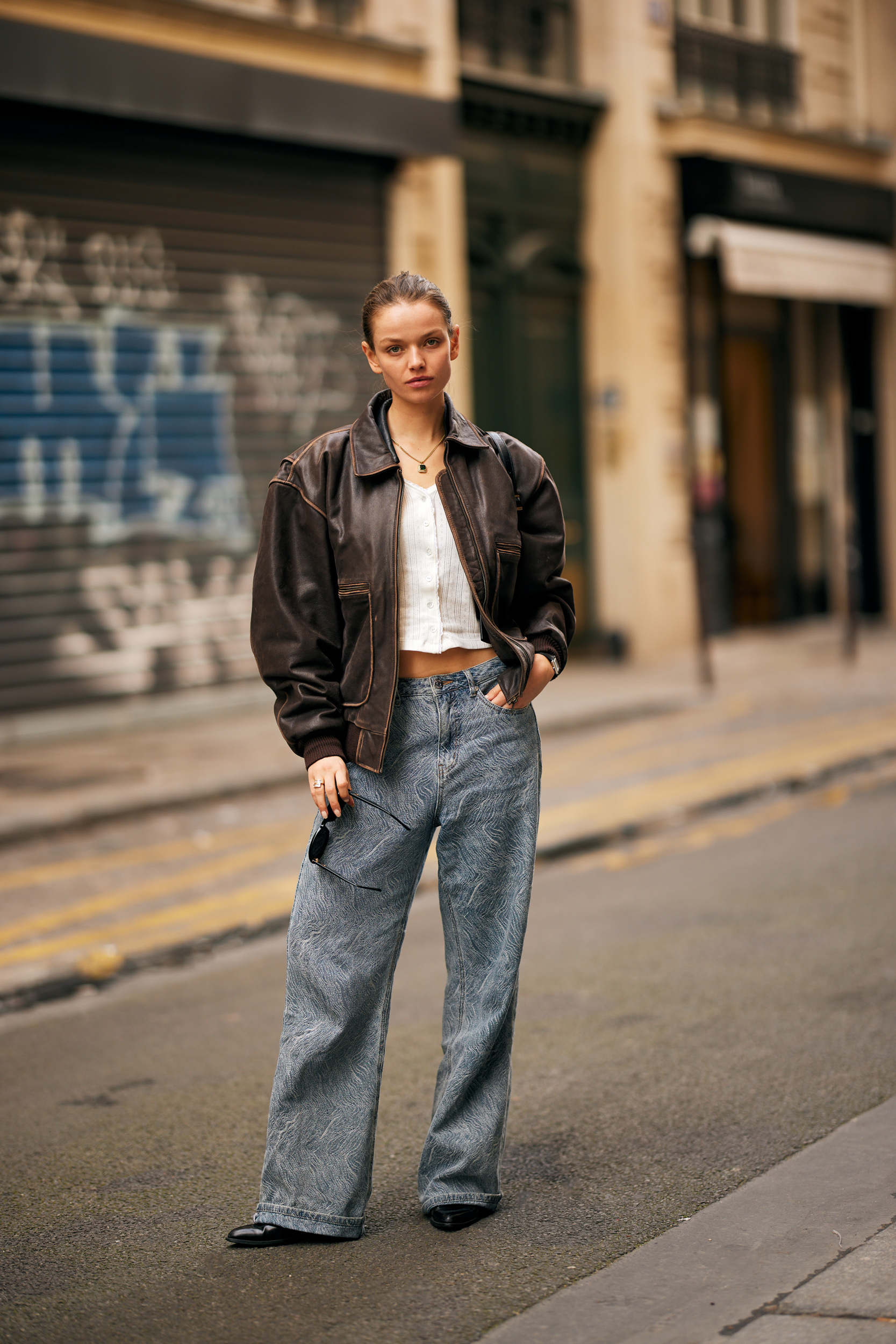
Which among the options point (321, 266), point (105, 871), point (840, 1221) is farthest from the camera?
point (321, 266)

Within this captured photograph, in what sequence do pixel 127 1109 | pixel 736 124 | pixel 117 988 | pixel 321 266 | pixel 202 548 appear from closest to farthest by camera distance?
1. pixel 127 1109
2. pixel 117 988
3. pixel 202 548
4. pixel 321 266
5. pixel 736 124

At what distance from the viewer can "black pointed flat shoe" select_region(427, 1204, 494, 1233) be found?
3.52 metres

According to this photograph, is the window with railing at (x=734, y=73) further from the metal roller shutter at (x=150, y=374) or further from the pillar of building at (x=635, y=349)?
the metal roller shutter at (x=150, y=374)

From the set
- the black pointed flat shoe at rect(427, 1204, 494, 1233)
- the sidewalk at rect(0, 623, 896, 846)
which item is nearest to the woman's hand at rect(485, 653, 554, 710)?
the black pointed flat shoe at rect(427, 1204, 494, 1233)

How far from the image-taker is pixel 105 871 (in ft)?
25.6

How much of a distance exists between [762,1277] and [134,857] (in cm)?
543

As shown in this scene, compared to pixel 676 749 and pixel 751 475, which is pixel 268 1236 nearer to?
pixel 676 749

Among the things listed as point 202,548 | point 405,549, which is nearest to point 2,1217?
point 405,549

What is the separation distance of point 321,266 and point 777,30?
7.60 meters

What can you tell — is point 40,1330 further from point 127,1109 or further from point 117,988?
point 117,988

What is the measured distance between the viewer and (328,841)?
3424 millimetres

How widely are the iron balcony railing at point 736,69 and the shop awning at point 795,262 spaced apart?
1492 millimetres

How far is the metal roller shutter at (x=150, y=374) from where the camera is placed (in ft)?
36.8

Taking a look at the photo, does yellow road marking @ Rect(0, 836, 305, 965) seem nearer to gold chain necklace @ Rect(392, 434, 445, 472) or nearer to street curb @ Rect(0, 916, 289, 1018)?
street curb @ Rect(0, 916, 289, 1018)
